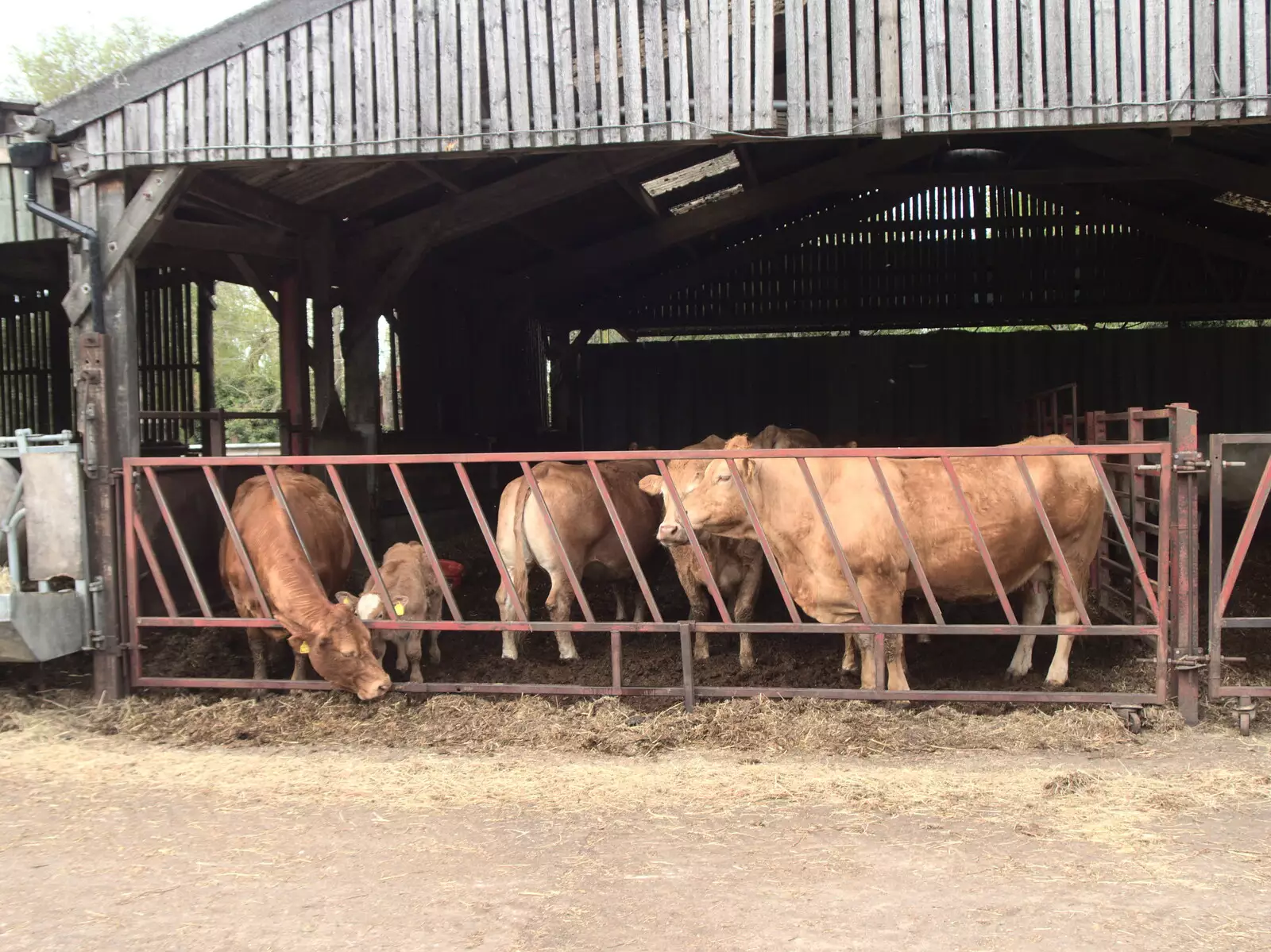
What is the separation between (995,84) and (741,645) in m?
3.96

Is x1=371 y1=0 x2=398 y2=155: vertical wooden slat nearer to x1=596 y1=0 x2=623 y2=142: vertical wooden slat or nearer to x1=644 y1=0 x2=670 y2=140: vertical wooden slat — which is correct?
x1=596 y1=0 x2=623 y2=142: vertical wooden slat

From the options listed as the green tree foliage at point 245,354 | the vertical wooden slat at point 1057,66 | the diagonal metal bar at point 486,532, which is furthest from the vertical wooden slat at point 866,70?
the green tree foliage at point 245,354

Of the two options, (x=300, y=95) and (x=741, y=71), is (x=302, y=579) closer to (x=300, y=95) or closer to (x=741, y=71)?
(x=300, y=95)

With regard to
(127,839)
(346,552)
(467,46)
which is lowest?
(127,839)

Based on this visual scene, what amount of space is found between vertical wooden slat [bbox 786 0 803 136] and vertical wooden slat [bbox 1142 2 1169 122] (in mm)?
1759

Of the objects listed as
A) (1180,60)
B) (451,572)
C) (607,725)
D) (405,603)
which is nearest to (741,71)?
(1180,60)

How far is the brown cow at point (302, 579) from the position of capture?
6566mm

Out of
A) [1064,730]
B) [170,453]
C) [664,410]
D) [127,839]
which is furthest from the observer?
[664,410]

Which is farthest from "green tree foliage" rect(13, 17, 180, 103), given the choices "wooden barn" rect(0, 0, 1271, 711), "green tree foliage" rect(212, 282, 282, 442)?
"wooden barn" rect(0, 0, 1271, 711)

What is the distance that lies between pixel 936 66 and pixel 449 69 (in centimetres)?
300

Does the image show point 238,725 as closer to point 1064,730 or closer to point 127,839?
point 127,839

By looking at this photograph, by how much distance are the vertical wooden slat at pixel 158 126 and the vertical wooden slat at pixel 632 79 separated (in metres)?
3.00

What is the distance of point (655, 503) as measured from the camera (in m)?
9.73

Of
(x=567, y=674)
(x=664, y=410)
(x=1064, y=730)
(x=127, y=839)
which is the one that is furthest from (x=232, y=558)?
(x=664, y=410)
